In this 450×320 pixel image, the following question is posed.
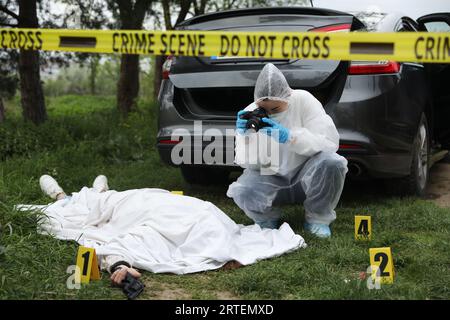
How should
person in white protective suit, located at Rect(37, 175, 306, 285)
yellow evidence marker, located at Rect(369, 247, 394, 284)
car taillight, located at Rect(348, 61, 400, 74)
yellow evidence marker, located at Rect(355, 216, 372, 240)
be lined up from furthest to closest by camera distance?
car taillight, located at Rect(348, 61, 400, 74) < yellow evidence marker, located at Rect(355, 216, 372, 240) < person in white protective suit, located at Rect(37, 175, 306, 285) < yellow evidence marker, located at Rect(369, 247, 394, 284)

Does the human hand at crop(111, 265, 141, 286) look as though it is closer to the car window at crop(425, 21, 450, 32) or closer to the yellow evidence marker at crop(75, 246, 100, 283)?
the yellow evidence marker at crop(75, 246, 100, 283)

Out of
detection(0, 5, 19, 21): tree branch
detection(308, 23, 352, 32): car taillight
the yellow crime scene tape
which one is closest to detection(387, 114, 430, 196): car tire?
detection(308, 23, 352, 32): car taillight

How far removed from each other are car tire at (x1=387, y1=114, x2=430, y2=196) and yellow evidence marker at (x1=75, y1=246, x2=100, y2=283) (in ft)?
9.63

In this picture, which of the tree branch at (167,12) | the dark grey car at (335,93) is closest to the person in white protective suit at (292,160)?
the dark grey car at (335,93)

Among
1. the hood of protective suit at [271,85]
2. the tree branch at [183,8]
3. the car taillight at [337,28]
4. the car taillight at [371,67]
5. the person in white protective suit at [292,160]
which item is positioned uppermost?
the tree branch at [183,8]

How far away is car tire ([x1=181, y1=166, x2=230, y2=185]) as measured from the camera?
5.62 meters

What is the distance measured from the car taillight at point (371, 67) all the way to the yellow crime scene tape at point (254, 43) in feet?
5.11

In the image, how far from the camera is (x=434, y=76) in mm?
5949

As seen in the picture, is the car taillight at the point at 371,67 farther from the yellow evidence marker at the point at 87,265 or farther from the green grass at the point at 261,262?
the yellow evidence marker at the point at 87,265

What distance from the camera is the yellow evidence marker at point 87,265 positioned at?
3105 mm
